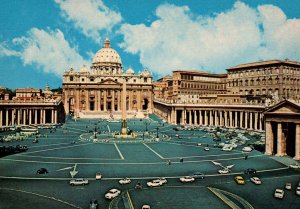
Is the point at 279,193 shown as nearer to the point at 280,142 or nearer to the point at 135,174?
the point at 135,174

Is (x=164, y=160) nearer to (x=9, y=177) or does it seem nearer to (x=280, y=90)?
(x=9, y=177)

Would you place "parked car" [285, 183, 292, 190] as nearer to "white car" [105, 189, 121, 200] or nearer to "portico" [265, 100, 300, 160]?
"portico" [265, 100, 300, 160]

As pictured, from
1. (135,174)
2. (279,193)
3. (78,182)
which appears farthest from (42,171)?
(279,193)

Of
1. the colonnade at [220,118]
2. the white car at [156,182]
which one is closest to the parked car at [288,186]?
the white car at [156,182]

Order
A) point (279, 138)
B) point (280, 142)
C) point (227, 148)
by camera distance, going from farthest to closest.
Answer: point (227, 148)
point (280, 142)
point (279, 138)

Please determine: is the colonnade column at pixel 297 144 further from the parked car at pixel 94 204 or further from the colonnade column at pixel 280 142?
the parked car at pixel 94 204

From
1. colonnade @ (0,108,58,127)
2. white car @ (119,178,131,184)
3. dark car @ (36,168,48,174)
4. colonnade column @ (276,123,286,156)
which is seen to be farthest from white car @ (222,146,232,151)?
colonnade @ (0,108,58,127)
